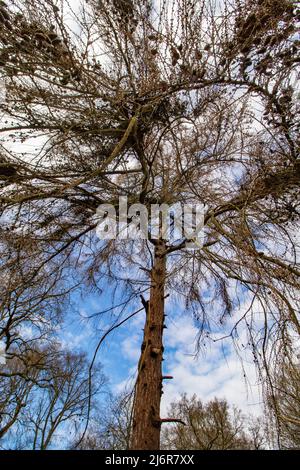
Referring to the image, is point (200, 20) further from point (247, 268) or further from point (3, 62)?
point (247, 268)

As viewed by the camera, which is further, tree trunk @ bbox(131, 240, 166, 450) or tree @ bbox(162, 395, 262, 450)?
tree @ bbox(162, 395, 262, 450)

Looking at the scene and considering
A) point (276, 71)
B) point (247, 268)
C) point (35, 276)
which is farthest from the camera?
point (35, 276)

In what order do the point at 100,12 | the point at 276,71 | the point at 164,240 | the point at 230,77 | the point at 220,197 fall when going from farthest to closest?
the point at 164,240, the point at 220,197, the point at 100,12, the point at 230,77, the point at 276,71

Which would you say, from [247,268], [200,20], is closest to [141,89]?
[200,20]

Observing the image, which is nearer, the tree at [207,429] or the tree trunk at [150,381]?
the tree trunk at [150,381]

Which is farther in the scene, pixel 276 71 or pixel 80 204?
pixel 80 204

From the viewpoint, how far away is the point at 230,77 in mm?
2699

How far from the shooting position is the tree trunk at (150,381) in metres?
3.16

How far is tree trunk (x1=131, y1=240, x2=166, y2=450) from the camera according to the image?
3.16m

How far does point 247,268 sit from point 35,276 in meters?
3.13

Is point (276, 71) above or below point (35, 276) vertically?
above

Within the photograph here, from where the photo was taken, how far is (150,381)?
3529 millimetres

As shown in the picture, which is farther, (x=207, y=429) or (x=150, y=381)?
(x=207, y=429)
